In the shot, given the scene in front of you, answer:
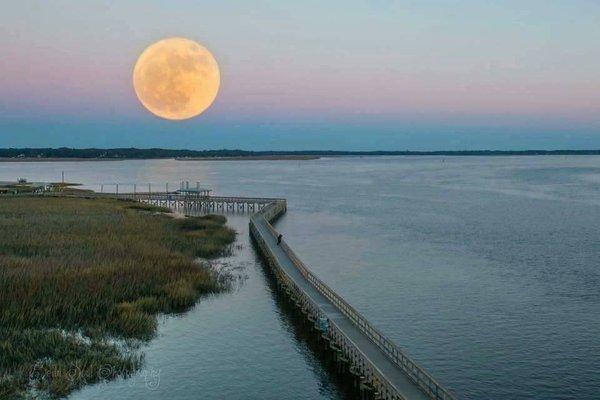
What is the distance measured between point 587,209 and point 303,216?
39167 mm

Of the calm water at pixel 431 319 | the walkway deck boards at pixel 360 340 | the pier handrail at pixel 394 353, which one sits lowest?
the calm water at pixel 431 319

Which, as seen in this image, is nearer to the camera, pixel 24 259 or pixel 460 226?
pixel 24 259

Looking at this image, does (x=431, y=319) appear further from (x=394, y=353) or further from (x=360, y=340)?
(x=394, y=353)

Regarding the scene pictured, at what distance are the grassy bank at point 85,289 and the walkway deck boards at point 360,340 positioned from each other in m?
5.25

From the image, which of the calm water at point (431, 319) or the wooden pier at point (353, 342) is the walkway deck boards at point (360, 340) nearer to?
the wooden pier at point (353, 342)

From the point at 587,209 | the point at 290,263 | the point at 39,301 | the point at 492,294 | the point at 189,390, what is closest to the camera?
the point at 189,390

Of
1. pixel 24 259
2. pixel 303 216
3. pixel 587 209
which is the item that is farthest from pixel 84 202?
pixel 587 209

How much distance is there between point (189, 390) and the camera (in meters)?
23.1

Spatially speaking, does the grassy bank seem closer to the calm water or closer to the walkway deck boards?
the calm water

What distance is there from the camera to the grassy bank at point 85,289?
23.6 m

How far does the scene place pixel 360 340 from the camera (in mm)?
24984

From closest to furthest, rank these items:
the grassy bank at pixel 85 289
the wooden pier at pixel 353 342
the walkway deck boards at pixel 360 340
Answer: the walkway deck boards at pixel 360 340, the wooden pier at pixel 353 342, the grassy bank at pixel 85 289

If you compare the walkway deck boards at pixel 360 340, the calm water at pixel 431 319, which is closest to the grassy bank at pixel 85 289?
the calm water at pixel 431 319

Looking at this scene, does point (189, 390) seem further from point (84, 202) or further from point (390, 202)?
point (390, 202)
